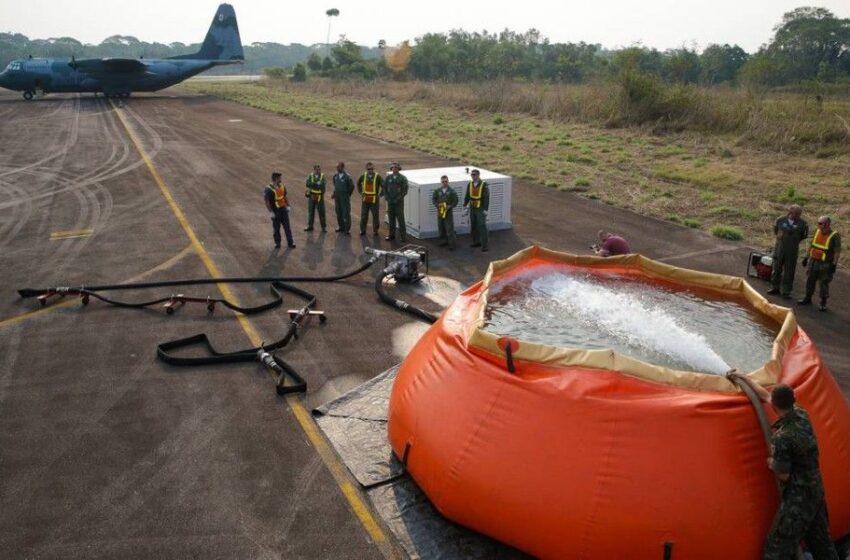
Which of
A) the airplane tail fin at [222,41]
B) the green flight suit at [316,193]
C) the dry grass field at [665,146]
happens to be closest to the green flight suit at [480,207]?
the green flight suit at [316,193]

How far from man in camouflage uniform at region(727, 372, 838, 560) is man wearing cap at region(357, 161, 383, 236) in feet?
40.0

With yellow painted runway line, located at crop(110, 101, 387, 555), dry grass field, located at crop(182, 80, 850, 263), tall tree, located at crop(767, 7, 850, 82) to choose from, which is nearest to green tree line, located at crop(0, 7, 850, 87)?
tall tree, located at crop(767, 7, 850, 82)

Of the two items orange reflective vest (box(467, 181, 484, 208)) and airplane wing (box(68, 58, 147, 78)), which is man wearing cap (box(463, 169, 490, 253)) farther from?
airplane wing (box(68, 58, 147, 78))

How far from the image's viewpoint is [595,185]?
23.4 metres

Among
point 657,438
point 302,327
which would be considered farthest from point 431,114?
point 657,438

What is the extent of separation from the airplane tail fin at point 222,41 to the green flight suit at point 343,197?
1961 inches

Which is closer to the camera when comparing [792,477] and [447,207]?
[792,477]

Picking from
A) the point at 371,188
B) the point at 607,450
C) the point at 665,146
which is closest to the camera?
the point at 607,450

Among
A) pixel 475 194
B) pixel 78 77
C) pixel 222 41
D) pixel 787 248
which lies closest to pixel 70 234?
pixel 475 194

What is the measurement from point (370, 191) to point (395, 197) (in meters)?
0.68

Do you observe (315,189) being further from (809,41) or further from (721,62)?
(809,41)

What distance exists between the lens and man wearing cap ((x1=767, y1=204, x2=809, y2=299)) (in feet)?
40.5

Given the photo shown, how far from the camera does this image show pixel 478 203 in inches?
613

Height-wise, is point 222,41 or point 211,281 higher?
point 222,41
